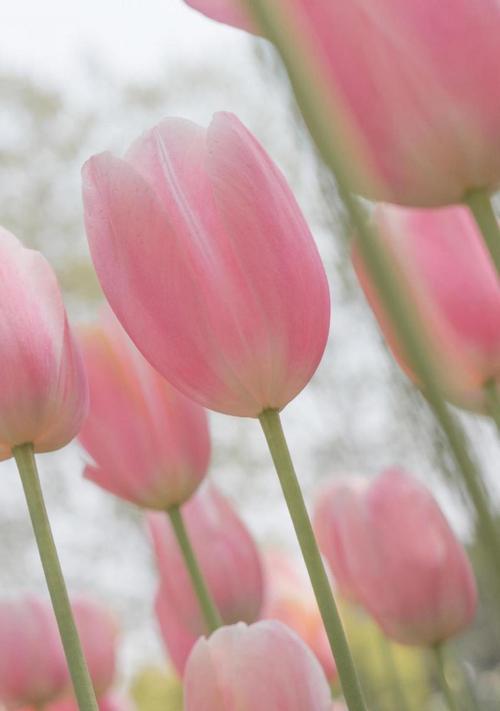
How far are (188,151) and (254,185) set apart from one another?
0.09 ft

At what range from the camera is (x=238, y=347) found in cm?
26

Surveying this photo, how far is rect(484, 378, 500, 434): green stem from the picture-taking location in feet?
1.04

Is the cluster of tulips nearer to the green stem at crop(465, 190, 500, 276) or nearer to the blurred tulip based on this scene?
the green stem at crop(465, 190, 500, 276)

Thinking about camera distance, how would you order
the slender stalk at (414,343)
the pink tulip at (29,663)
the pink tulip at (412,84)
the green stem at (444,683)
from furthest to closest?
the pink tulip at (29,663) < the green stem at (444,683) < the pink tulip at (412,84) < the slender stalk at (414,343)

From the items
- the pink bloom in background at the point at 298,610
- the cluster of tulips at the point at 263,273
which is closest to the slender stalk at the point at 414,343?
Result: the cluster of tulips at the point at 263,273

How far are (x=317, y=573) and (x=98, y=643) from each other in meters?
0.24

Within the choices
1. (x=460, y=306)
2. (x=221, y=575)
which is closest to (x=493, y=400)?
(x=460, y=306)

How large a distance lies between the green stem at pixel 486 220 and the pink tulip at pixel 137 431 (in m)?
0.13

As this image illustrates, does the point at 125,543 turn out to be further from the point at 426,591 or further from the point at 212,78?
the point at 426,591

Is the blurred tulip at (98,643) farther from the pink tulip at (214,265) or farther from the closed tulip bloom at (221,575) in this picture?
the pink tulip at (214,265)

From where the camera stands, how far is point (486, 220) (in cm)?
24

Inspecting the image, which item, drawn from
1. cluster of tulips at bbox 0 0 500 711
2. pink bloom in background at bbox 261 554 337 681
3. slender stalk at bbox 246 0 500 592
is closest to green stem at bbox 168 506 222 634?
cluster of tulips at bbox 0 0 500 711

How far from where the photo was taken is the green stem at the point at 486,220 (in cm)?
23

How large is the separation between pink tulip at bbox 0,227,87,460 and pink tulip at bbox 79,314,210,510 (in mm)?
57
